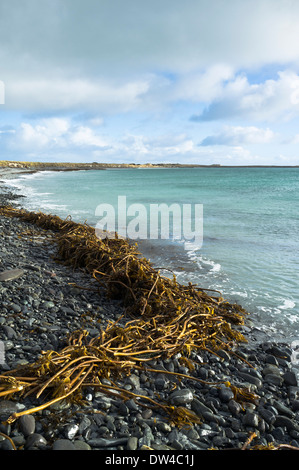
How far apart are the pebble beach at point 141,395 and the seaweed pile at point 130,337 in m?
0.06

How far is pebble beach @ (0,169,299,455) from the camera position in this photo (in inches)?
59.8

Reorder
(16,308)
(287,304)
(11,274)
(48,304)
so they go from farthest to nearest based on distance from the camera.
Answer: (287,304), (11,274), (48,304), (16,308)

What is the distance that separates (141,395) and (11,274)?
91.8 inches

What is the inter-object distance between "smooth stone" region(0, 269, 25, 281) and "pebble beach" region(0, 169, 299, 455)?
0.5 inches

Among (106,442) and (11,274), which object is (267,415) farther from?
(11,274)

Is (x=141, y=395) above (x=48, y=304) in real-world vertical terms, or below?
below

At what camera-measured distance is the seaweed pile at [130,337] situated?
178 cm

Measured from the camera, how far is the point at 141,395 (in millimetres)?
1863

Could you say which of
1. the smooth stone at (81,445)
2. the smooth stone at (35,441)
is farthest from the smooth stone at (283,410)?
the smooth stone at (35,441)

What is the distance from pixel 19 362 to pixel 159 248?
490 centimetres

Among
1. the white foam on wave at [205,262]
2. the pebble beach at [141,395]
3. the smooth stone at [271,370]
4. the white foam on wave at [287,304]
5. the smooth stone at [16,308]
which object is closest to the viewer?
the pebble beach at [141,395]

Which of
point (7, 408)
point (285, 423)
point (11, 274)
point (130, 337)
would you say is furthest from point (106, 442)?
point (11, 274)

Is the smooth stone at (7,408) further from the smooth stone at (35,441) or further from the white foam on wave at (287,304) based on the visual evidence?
the white foam on wave at (287,304)

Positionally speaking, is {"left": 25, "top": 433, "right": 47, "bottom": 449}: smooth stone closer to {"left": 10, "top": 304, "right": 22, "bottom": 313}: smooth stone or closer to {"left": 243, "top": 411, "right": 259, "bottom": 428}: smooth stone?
{"left": 243, "top": 411, "right": 259, "bottom": 428}: smooth stone
